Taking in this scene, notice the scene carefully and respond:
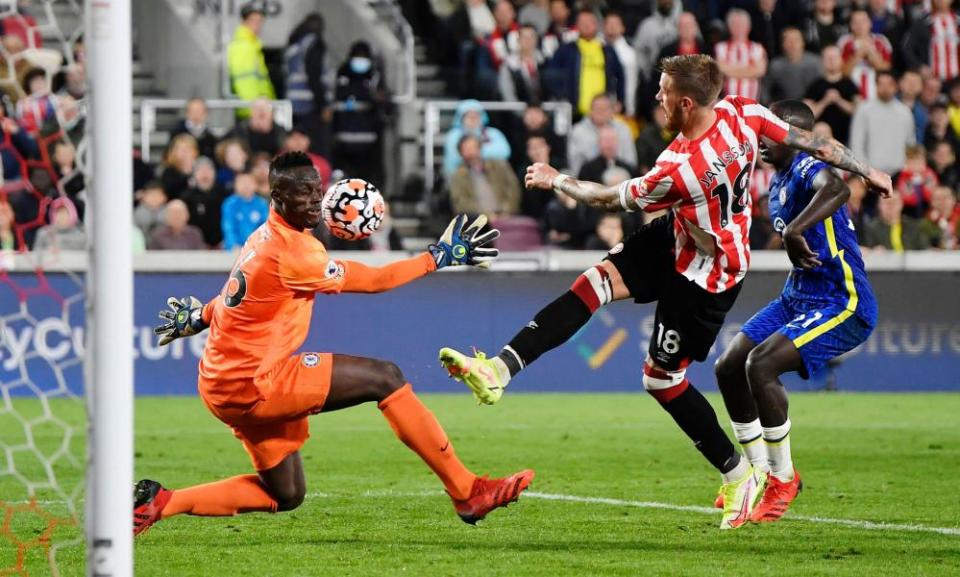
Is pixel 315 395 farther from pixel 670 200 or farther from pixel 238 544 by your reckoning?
pixel 670 200

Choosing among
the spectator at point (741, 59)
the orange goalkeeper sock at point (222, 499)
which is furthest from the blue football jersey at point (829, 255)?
the spectator at point (741, 59)

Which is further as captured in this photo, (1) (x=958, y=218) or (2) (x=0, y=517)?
(1) (x=958, y=218)

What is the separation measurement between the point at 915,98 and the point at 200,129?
828 centimetres

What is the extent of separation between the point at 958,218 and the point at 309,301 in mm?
11627

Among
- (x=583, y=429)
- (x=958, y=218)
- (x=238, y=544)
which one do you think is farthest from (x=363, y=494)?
(x=958, y=218)

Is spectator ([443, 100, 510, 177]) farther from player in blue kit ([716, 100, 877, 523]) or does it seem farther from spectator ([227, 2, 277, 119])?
player in blue kit ([716, 100, 877, 523])

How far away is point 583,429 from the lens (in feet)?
41.2

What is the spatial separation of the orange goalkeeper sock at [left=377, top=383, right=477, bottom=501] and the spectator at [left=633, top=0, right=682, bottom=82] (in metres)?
12.4

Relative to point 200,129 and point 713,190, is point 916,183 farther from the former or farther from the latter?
point 713,190

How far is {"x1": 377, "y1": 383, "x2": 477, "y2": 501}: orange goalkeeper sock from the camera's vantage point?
6.80m

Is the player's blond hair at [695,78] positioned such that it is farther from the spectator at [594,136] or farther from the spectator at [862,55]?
the spectator at [862,55]

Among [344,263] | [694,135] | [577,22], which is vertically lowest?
[344,263]

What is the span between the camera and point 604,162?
16750 mm

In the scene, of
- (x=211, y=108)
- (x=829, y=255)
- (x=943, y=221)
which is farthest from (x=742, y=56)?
(x=829, y=255)
